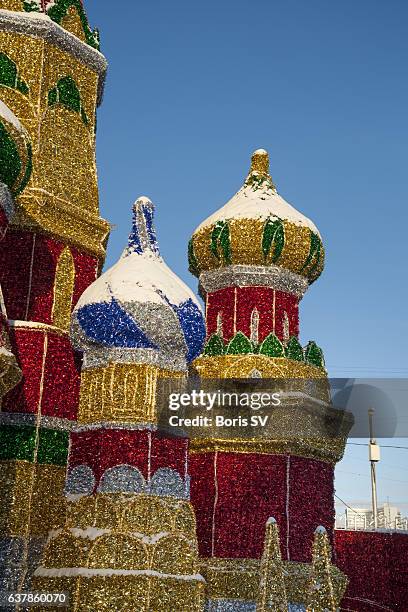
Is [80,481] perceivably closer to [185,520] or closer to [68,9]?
[185,520]

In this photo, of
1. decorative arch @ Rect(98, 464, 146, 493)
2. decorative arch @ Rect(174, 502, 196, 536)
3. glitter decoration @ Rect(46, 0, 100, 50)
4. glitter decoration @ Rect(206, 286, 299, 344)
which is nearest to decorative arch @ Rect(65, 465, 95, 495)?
decorative arch @ Rect(98, 464, 146, 493)

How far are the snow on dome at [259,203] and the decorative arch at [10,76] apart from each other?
360 cm

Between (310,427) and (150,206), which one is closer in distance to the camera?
(150,206)

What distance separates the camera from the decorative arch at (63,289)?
33.1ft

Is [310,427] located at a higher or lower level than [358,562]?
higher

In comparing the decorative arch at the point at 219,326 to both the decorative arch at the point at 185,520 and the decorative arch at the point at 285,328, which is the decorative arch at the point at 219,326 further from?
the decorative arch at the point at 185,520

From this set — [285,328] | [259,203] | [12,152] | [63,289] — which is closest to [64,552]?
[63,289]

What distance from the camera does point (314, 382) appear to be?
37.6 feet

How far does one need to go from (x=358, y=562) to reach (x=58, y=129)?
30.3 feet

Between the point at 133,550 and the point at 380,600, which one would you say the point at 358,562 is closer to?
the point at 380,600

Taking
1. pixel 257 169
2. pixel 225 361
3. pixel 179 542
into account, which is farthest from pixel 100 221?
pixel 179 542

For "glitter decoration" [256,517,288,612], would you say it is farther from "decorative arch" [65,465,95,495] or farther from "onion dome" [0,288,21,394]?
"onion dome" [0,288,21,394]

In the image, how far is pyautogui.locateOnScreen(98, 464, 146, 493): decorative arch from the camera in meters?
8.30

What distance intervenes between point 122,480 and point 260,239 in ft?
16.3
